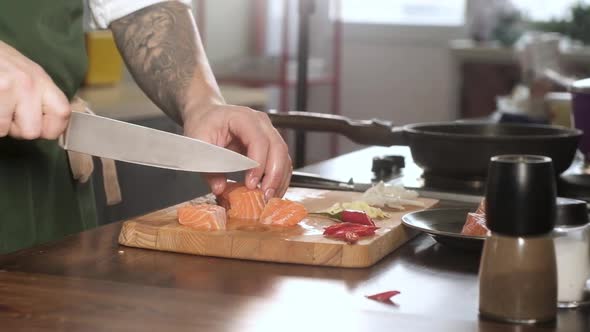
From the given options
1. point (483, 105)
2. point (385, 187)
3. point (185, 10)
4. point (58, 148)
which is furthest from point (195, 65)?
point (483, 105)

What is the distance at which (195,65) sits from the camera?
1702mm

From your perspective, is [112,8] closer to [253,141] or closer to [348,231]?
[253,141]

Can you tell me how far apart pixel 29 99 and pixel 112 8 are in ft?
2.05

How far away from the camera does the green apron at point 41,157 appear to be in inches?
64.8

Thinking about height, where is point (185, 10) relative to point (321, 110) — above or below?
above

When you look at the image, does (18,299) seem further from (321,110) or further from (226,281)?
(321,110)

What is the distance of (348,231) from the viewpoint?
126 cm

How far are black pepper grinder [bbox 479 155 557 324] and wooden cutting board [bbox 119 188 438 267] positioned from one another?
0.24 meters

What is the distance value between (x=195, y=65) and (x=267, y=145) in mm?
308

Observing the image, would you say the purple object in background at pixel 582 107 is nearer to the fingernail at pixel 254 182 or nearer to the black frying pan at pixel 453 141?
the black frying pan at pixel 453 141

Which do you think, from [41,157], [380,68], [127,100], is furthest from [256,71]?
[41,157]

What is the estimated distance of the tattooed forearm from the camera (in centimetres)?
170

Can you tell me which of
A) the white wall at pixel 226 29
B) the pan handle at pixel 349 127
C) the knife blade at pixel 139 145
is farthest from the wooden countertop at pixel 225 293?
the white wall at pixel 226 29

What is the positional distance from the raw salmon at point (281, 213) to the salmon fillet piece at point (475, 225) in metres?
0.22
